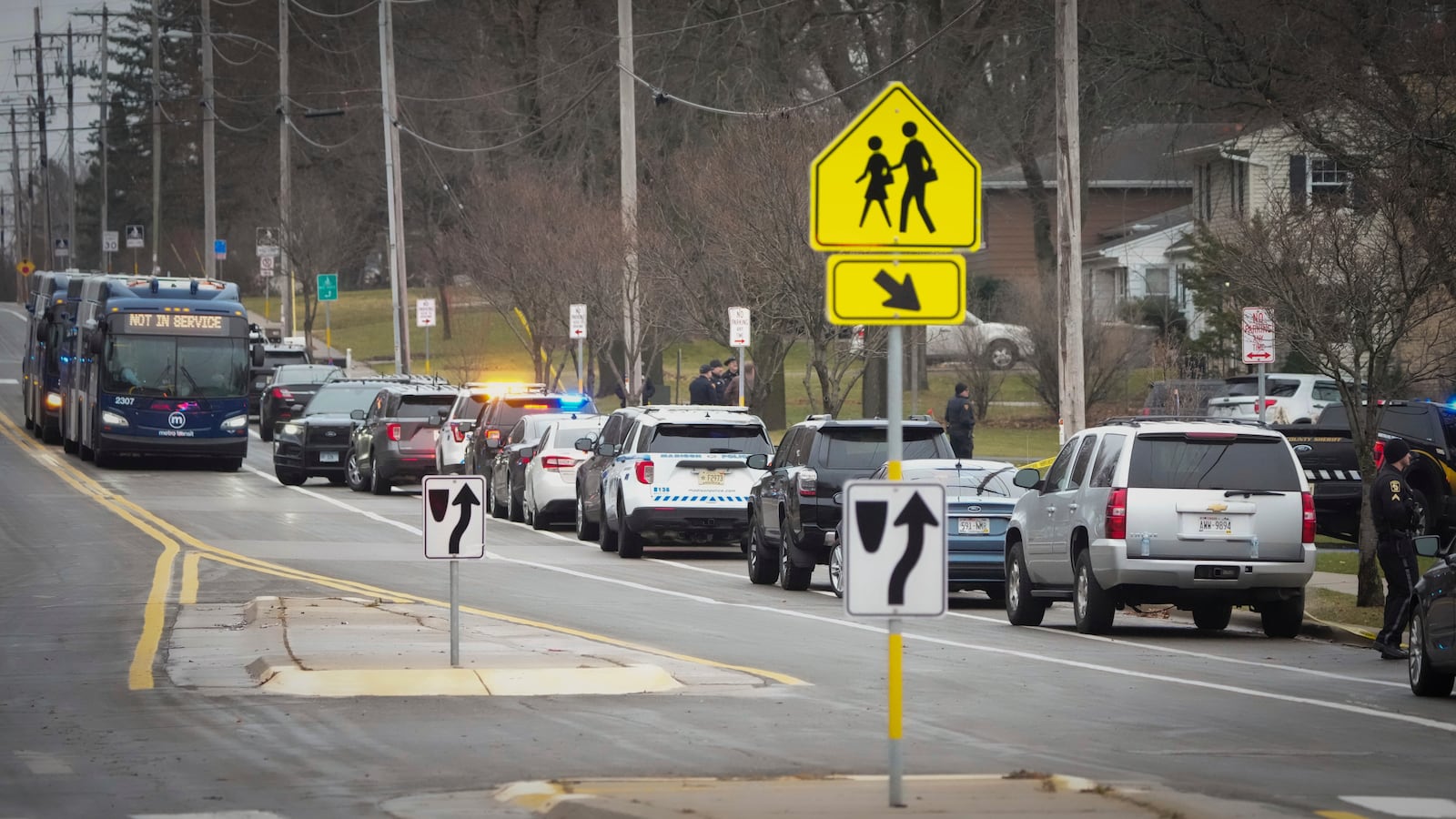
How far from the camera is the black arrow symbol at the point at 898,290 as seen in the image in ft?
29.6

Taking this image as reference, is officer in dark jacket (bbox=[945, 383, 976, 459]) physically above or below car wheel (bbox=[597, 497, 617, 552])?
above

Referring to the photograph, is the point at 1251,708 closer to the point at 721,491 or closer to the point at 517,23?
the point at 721,491

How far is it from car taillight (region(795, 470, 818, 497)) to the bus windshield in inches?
814

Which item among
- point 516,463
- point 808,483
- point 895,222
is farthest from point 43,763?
point 516,463

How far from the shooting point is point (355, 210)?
3337 inches

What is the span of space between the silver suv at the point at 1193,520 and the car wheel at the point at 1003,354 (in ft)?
120

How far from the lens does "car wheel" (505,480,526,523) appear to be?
105ft

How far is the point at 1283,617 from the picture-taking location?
1784 cm

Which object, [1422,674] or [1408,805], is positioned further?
[1422,674]

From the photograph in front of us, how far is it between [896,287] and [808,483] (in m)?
12.2

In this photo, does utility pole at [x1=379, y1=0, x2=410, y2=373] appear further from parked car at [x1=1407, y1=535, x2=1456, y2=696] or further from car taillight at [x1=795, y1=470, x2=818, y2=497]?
parked car at [x1=1407, y1=535, x2=1456, y2=696]

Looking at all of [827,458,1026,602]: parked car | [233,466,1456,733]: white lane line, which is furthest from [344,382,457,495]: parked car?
[827,458,1026,602]: parked car

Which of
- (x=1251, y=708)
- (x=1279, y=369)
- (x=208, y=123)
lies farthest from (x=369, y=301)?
(x=1251, y=708)

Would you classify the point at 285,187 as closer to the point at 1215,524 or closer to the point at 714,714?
the point at 1215,524
